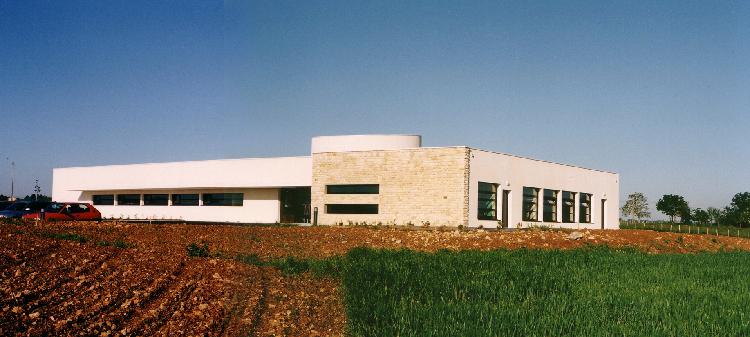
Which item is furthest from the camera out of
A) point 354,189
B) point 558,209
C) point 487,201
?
point 558,209

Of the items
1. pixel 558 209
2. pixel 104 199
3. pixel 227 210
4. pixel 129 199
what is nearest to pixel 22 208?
pixel 227 210

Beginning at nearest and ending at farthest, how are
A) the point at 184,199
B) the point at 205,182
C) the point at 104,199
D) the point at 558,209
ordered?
the point at 558,209, the point at 205,182, the point at 184,199, the point at 104,199

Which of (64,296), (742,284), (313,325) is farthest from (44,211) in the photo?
(742,284)

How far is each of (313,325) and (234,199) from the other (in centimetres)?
3865

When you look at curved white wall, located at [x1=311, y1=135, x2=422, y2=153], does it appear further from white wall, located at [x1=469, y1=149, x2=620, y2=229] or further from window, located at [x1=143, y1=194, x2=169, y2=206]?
window, located at [x1=143, y1=194, x2=169, y2=206]

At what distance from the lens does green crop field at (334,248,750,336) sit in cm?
830

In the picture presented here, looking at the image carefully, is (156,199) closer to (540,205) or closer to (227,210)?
(227,210)

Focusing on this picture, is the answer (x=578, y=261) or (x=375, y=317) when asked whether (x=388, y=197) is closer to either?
(x=578, y=261)

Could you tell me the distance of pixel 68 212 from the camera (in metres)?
31.4

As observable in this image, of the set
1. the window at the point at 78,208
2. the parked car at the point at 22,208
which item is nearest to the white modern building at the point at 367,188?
the window at the point at 78,208

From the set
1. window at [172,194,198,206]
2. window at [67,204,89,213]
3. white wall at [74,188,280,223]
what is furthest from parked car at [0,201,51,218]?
window at [172,194,198,206]

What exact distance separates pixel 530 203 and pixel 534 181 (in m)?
1.45

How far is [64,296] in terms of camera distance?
365 inches

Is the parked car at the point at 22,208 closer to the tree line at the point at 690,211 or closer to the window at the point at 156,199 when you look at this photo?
the window at the point at 156,199
